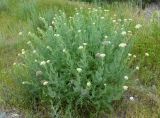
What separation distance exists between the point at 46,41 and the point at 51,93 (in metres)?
0.75

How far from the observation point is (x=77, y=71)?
4.12 m

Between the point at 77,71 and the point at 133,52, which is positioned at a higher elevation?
the point at 77,71

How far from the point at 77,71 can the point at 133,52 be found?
1.41 m

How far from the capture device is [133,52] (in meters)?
5.33

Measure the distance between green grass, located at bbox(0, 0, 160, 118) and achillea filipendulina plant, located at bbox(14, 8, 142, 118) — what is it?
275mm

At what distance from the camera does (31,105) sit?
14.8 ft

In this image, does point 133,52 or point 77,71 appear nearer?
point 77,71

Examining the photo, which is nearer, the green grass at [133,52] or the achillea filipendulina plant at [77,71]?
the achillea filipendulina plant at [77,71]

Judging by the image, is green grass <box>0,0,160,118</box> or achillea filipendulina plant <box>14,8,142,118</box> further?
green grass <box>0,0,160,118</box>

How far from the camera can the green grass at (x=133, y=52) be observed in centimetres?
454

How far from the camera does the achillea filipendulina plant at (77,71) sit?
4133mm

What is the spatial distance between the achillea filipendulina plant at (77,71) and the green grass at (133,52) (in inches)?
10.8

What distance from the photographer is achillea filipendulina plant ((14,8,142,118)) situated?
413 centimetres

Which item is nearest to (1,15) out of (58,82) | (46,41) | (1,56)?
(1,56)
